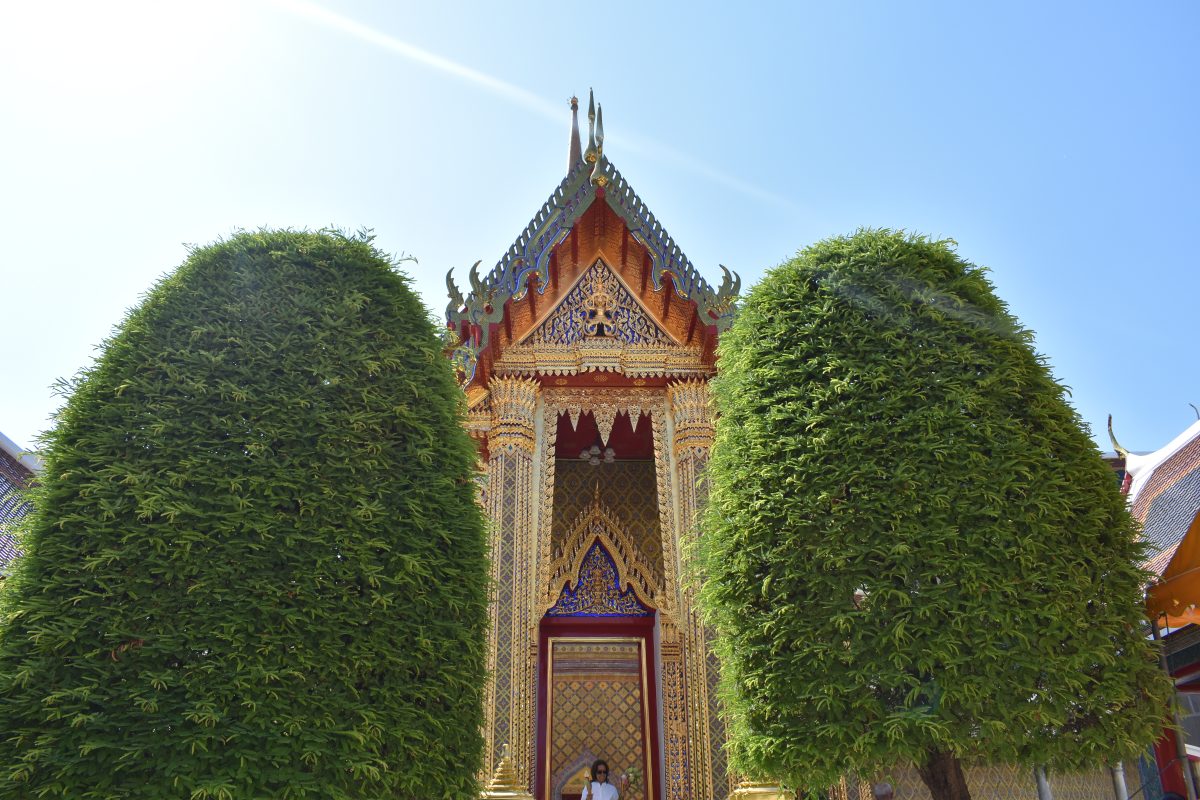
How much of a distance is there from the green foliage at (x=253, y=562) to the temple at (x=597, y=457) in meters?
3.89

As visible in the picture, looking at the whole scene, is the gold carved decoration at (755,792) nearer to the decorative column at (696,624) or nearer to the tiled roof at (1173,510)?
the decorative column at (696,624)

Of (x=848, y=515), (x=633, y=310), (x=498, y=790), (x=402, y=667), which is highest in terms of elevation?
(x=633, y=310)

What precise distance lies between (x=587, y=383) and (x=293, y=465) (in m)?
5.73

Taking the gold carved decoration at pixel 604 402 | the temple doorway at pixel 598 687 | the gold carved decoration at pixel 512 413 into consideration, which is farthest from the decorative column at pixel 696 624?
the gold carved decoration at pixel 512 413

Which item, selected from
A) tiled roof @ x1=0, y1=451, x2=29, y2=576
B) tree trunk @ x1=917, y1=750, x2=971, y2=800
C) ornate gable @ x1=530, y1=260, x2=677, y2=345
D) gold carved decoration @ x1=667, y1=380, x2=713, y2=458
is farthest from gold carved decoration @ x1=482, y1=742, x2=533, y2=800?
tiled roof @ x1=0, y1=451, x2=29, y2=576

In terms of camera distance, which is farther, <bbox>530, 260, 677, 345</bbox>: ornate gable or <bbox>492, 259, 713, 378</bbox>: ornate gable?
<bbox>530, 260, 677, 345</bbox>: ornate gable

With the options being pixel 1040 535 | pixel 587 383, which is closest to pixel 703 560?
pixel 1040 535

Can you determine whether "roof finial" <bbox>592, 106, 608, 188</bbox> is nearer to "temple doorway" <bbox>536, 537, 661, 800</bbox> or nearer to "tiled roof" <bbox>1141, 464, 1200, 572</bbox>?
"temple doorway" <bbox>536, 537, 661, 800</bbox>

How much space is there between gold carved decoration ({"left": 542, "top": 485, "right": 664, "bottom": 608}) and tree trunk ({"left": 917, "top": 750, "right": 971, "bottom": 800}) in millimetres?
5601

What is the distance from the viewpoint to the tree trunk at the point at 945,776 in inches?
208

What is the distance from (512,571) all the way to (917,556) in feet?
16.0

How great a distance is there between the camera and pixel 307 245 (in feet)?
19.6

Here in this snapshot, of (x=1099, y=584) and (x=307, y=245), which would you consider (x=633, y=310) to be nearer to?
(x=307, y=245)

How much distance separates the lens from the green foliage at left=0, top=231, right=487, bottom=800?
434 cm
